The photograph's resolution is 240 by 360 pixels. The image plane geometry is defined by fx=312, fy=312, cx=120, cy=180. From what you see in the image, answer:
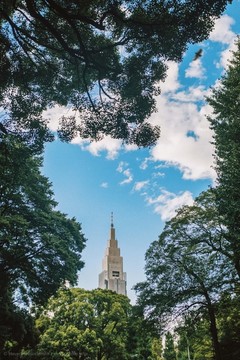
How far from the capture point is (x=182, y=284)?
18.7 metres

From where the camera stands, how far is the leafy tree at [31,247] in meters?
16.8

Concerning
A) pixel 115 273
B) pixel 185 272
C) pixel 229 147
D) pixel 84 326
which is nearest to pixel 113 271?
pixel 115 273

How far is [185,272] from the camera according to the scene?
18609 millimetres

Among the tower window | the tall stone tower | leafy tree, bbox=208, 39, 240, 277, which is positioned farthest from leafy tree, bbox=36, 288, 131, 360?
the tower window

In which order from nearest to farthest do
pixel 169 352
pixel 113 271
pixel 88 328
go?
pixel 88 328
pixel 169 352
pixel 113 271

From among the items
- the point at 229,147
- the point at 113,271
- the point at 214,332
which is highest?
the point at 113,271

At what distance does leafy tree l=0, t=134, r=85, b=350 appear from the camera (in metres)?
16.8

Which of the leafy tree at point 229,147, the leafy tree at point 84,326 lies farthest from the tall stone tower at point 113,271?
the leafy tree at point 229,147

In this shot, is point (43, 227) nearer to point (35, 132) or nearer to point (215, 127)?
point (35, 132)

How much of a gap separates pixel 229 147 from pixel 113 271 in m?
86.6

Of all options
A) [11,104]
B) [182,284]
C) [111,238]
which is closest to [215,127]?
[11,104]

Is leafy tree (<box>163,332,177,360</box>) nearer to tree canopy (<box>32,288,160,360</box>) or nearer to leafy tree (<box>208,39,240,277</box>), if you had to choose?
tree canopy (<box>32,288,160,360</box>)

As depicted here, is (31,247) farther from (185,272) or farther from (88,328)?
(88,328)

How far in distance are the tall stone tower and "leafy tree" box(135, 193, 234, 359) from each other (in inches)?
2956
